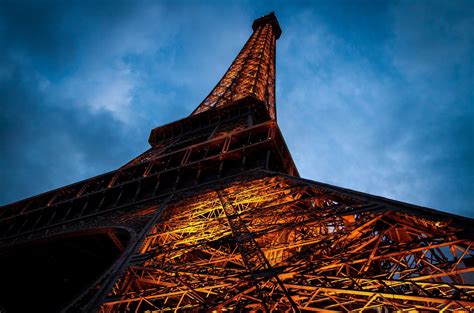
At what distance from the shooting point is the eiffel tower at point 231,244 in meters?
6.16

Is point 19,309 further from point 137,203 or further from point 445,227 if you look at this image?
point 445,227

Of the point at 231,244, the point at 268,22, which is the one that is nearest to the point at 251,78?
the point at 268,22

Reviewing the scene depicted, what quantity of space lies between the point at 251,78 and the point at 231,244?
32.0 m

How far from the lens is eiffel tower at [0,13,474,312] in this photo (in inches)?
243

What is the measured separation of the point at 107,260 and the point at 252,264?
1330cm

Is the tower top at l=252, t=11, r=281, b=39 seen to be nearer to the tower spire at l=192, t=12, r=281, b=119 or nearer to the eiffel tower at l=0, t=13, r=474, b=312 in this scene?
the tower spire at l=192, t=12, r=281, b=119

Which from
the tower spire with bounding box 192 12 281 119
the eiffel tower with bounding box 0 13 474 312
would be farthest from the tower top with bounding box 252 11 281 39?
the eiffel tower with bounding box 0 13 474 312

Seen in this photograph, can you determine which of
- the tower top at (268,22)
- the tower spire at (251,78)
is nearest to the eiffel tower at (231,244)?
the tower spire at (251,78)

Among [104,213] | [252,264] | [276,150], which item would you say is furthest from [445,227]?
[104,213]

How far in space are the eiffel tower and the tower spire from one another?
832 centimetres

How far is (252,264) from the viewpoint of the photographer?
6.57 m

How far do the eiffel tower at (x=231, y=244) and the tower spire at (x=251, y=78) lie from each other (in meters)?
8.32

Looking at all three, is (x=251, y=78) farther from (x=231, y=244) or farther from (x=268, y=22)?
(x=231, y=244)

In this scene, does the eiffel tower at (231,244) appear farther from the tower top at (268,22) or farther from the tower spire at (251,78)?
the tower top at (268,22)
